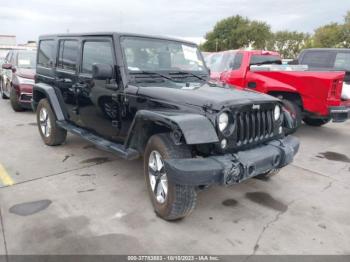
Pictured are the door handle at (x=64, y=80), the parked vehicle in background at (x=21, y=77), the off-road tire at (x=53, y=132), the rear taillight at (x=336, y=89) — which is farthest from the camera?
the parked vehicle in background at (x=21, y=77)

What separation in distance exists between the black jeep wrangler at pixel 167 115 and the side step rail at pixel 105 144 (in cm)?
1

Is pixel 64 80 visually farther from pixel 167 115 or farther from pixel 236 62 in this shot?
pixel 236 62

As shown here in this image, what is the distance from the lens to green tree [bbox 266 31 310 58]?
2189 inches

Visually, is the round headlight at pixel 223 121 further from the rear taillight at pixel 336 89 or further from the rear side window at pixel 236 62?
the rear side window at pixel 236 62

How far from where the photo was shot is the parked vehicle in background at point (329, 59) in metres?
7.97

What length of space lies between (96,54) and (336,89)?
14.4ft

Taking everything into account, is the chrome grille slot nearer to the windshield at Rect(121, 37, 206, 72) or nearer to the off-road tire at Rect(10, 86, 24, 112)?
the windshield at Rect(121, 37, 206, 72)

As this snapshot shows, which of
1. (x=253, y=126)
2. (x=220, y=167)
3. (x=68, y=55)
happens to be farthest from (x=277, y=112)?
(x=68, y=55)

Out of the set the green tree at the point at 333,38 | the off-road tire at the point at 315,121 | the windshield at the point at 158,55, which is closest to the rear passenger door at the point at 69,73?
the windshield at the point at 158,55

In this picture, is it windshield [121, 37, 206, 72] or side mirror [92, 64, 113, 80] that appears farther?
windshield [121, 37, 206, 72]

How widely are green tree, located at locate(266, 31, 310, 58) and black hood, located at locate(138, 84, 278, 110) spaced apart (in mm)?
55382

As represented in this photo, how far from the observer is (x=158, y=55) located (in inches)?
168

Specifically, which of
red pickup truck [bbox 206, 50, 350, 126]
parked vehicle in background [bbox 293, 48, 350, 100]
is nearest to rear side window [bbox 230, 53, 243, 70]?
red pickup truck [bbox 206, 50, 350, 126]

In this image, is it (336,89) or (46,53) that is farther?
(336,89)
